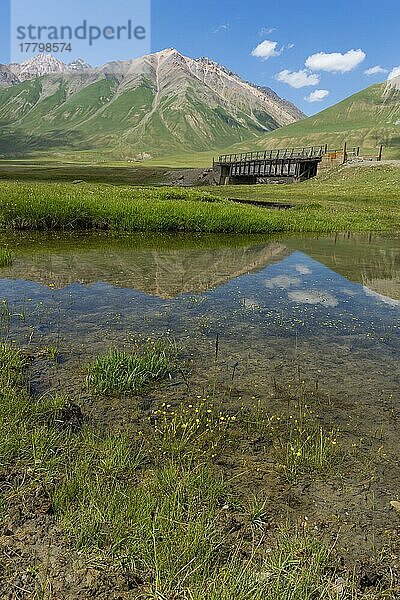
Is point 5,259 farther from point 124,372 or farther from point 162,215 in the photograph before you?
point 162,215

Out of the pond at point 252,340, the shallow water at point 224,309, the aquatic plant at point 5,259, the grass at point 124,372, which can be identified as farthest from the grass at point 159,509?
the aquatic plant at point 5,259

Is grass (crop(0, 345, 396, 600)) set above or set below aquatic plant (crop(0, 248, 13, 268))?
below

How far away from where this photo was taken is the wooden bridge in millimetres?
90438

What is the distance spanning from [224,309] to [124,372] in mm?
6225

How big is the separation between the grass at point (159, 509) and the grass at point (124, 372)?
110 centimetres

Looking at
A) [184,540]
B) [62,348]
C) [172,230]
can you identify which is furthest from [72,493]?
[172,230]

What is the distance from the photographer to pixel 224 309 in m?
14.0

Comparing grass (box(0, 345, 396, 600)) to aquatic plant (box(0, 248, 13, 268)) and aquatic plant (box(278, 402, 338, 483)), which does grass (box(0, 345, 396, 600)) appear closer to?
aquatic plant (box(278, 402, 338, 483))

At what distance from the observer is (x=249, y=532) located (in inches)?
191

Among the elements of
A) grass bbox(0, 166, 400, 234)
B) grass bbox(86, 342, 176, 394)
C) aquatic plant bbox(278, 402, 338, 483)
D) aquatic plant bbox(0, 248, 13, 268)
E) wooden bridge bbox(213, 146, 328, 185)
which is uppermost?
wooden bridge bbox(213, 146, 328, 185)

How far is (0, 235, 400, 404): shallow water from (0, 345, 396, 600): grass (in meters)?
2.16

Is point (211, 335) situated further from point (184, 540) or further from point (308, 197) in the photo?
point (308, 197)

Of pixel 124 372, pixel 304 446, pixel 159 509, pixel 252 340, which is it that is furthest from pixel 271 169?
pixel 159 509

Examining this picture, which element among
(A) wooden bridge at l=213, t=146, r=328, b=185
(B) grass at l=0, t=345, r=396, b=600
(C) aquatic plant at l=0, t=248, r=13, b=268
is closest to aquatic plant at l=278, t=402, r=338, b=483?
(B) grass at l=0, t=345, r=396, b=600
